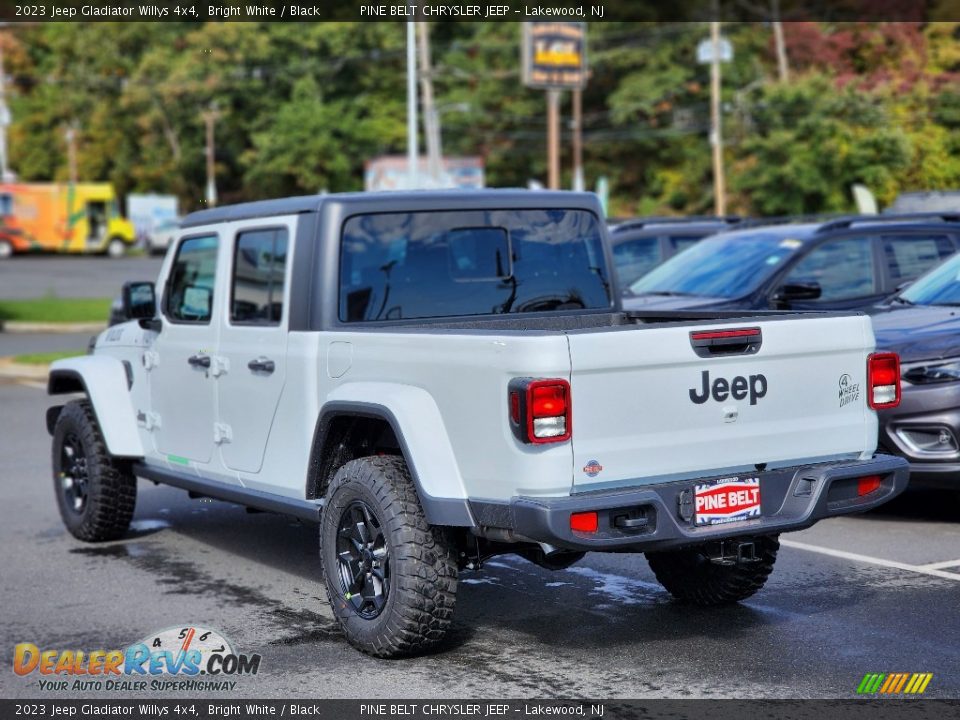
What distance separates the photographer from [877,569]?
7395 millimetres

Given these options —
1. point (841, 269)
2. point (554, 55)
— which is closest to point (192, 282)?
point (841, 269)

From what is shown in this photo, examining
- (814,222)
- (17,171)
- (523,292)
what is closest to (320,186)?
(17,171)

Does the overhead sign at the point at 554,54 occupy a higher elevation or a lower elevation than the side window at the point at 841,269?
higher

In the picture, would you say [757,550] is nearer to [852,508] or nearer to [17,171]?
[852,508]

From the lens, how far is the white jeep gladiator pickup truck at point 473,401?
528cm

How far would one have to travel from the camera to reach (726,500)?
5.57 meters

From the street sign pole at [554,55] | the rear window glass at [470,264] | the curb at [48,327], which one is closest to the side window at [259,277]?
the rear window glass at [470,264]

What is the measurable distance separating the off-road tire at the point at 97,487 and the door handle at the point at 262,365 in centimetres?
181

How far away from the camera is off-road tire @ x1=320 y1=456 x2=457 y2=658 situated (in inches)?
220

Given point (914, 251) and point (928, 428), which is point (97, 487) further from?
point (914, 251)

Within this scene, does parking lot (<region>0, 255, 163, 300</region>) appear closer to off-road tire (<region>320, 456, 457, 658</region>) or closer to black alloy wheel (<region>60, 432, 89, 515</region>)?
black alloy wheel (<region>60, 432, 89, 515</region>)

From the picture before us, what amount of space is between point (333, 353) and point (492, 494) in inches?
48.6

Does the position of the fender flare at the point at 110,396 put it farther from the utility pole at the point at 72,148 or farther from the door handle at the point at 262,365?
the utility pole at the point at 72,148
